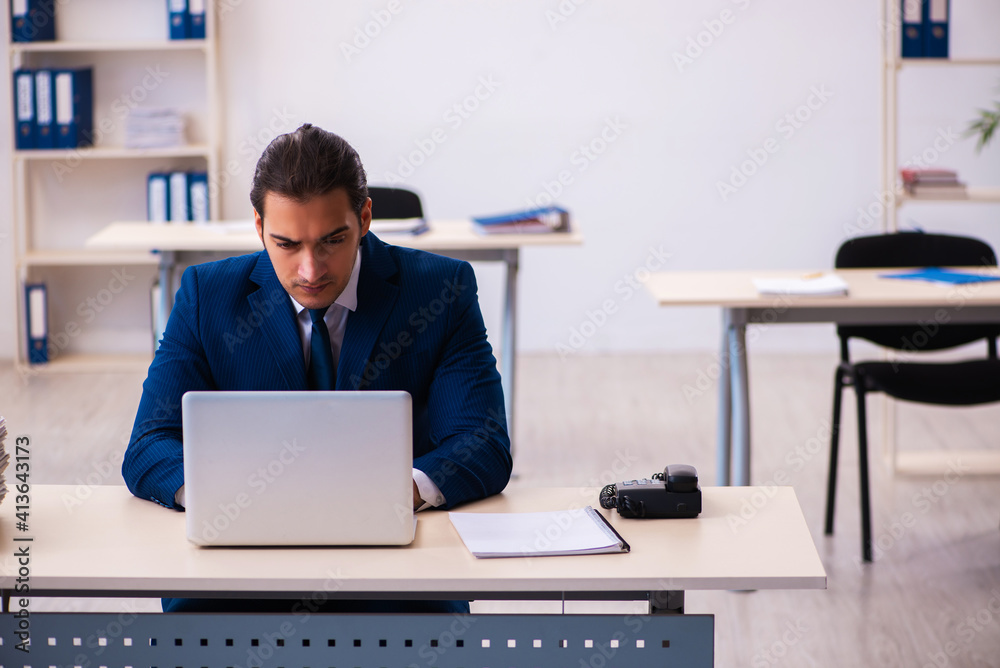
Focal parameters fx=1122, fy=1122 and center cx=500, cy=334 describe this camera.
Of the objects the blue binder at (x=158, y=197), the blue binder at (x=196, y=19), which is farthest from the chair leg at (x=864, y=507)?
the blue binder at (x=196, y=19)

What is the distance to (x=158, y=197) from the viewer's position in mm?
5102

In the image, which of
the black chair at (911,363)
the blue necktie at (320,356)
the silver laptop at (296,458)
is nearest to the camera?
the silver laptop at (296,458)

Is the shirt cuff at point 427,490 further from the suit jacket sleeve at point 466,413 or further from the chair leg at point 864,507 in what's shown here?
the chair leg at point 864,507

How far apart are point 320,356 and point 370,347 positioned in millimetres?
80

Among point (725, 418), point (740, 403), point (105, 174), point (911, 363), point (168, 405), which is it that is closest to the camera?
point (168, 405)

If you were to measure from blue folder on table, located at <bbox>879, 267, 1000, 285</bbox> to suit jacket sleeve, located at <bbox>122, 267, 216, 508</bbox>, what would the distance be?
218cm

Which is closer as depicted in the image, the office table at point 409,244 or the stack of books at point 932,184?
the office table at point 409,244

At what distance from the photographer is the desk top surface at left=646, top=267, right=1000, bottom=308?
2.91 metres

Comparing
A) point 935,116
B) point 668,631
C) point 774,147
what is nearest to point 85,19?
point 774,147

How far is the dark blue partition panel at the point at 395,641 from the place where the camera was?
1.44 m

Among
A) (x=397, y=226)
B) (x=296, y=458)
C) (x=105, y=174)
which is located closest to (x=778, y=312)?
(x=397, y=226)

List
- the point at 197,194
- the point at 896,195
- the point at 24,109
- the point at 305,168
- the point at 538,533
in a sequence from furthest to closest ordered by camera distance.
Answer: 1. the point at 197,194
2. the point at 24,109
3. the point at 896,195
4. the point at 305,168
5. the point at 538,533

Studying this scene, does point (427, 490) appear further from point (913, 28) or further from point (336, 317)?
point (913, 28)

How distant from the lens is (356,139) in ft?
17.6
